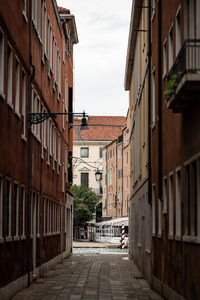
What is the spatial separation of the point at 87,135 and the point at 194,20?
326ft

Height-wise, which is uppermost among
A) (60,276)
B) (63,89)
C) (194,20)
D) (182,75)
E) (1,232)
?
(63,89)

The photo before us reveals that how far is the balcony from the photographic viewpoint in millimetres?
10859

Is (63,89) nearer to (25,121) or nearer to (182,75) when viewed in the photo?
(25,121)

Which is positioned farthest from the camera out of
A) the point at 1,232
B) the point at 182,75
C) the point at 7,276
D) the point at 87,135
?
the point at 87,135

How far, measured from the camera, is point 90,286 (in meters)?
20.5

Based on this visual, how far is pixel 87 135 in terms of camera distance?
112m

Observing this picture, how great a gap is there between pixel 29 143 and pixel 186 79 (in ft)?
35.8

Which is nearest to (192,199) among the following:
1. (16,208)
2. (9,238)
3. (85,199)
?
(9,238)

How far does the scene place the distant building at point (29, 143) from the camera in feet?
53.9

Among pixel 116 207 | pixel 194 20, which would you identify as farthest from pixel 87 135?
pixel 194 20

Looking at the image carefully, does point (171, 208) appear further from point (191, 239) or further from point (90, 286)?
point (90, 286)

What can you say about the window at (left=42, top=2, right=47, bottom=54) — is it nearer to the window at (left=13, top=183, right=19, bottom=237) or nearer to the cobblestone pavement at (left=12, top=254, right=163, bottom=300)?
the cobblestone pavement at (left=12, top=254, right=163, bottom=300)

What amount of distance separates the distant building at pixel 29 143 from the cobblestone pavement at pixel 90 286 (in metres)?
0.52

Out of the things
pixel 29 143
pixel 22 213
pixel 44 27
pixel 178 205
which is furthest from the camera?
pixel 44 27
